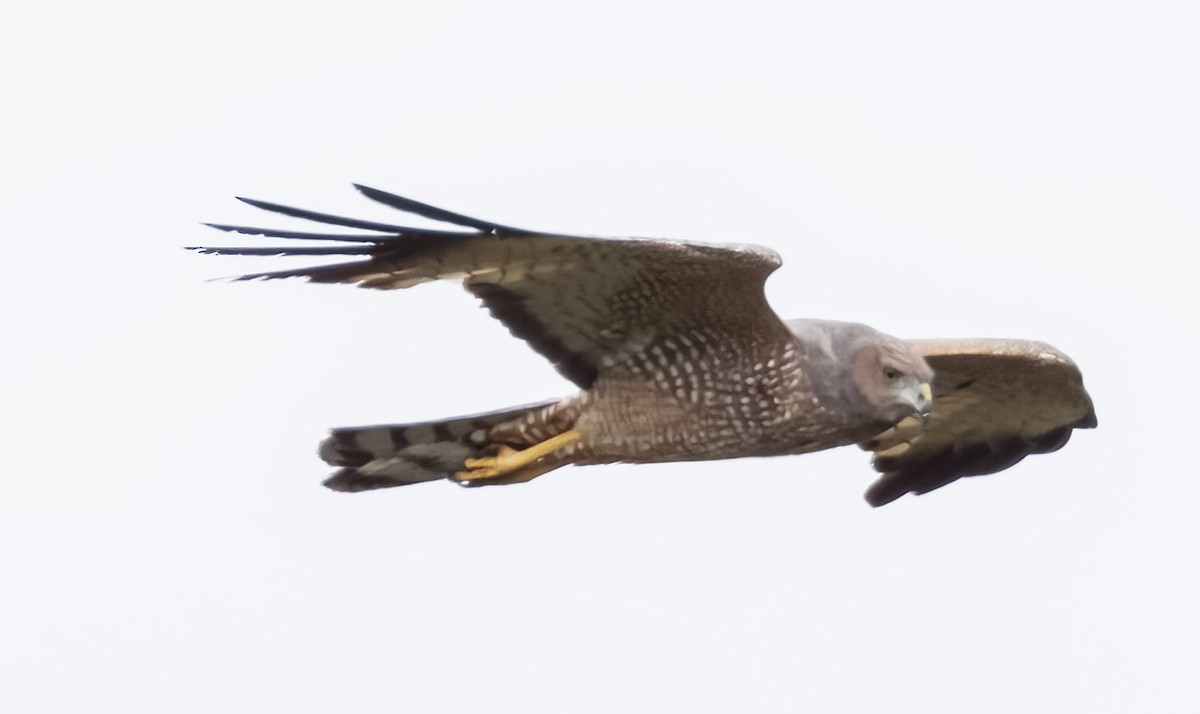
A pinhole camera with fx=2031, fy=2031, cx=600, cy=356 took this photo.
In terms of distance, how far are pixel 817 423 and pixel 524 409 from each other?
141 cm

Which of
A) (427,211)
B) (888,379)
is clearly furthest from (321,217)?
(888,379)

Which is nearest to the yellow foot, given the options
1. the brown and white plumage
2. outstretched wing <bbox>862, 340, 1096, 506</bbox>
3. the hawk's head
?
the brown and white plumage

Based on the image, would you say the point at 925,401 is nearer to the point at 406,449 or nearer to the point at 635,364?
the point at 635,364

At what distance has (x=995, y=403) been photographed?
1114 cm

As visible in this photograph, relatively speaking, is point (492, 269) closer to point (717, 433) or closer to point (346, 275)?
point (346, 275)

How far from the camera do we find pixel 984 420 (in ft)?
37.1

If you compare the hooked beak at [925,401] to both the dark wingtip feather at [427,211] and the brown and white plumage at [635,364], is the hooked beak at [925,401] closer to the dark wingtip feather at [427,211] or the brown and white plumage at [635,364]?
the brown and white plumage at [635,364]

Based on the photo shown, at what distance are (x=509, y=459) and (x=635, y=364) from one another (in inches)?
30.1

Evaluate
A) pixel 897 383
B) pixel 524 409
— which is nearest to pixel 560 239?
pixel 524 409

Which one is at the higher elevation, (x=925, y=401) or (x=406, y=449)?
(x=406, y=449)

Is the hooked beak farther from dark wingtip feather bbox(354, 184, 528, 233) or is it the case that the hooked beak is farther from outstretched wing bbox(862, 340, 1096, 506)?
dark wingtip feather bbox(354, 184, 528, 233)

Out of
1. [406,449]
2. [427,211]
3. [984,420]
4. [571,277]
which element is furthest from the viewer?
[984,420]

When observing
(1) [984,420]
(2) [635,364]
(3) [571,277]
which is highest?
(3) [571,277]

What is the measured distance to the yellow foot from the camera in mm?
9703
